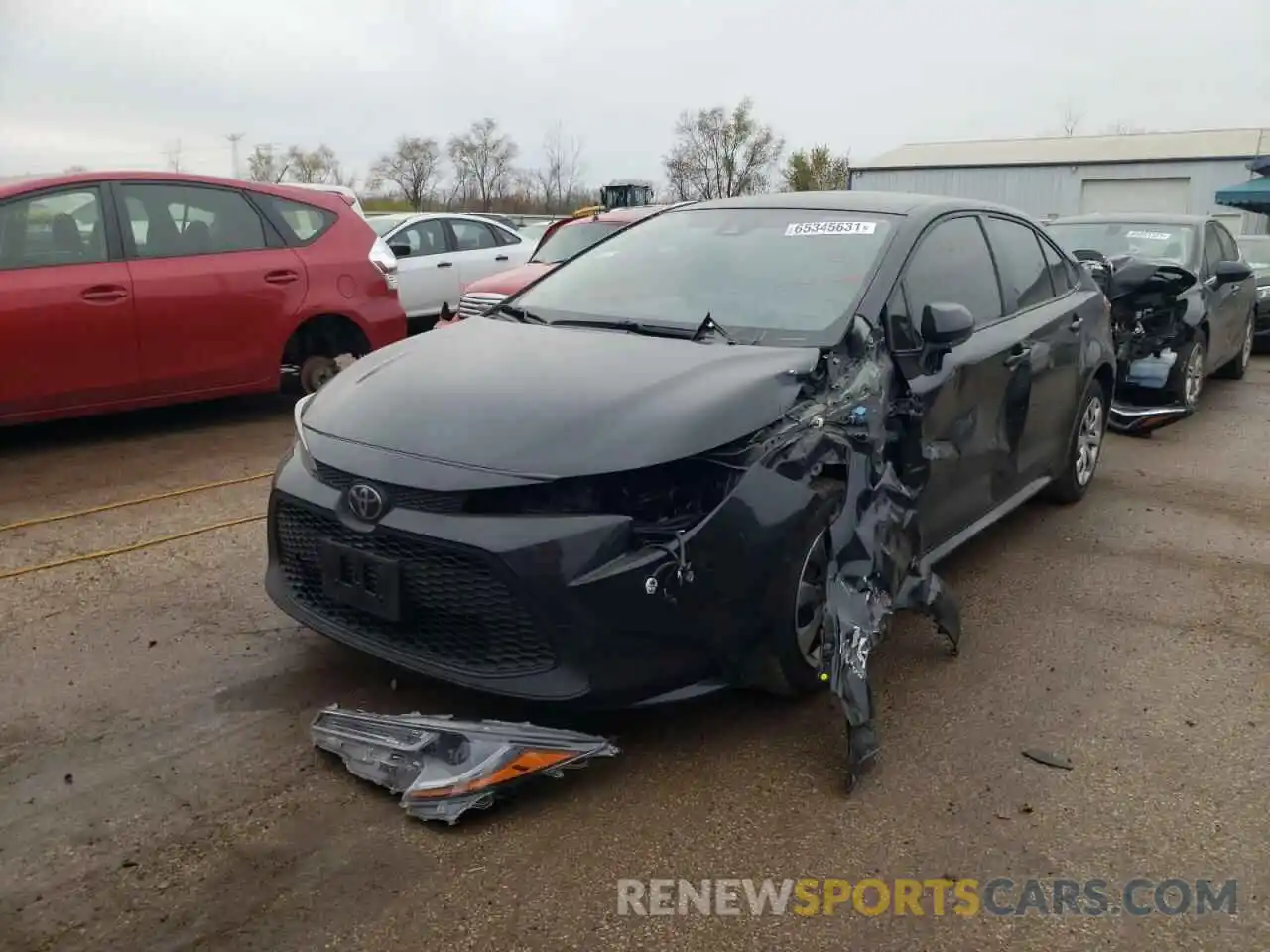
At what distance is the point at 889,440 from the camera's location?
141 inches

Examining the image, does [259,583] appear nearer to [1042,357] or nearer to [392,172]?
[1042,357]

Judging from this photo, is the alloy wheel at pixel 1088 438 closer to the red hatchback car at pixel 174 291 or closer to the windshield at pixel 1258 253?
the red hatchback car at pixel 174 291

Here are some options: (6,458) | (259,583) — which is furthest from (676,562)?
(6,458)

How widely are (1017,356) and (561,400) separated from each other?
2.31 m

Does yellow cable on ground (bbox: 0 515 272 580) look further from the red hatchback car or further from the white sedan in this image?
the white sedan

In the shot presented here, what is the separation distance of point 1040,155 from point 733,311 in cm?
4165

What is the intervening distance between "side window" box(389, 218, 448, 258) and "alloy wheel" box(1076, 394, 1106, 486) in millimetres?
7296

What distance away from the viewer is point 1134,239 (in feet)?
28.7

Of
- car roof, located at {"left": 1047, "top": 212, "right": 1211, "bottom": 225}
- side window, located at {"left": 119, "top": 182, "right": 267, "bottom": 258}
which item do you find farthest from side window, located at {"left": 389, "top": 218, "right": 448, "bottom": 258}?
car roof, located at {"left": 1047, "top": 212, "right": 1211, "bottom": 225}

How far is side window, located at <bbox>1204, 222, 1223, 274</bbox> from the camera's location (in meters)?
8.83

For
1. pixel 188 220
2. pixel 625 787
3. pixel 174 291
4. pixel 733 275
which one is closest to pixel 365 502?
pixel 625 787

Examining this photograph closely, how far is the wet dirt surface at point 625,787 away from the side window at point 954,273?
1200 millimetres

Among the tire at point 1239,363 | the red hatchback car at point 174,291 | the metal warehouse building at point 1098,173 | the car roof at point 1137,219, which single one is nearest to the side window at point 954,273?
the red hatchback car at point 174,291

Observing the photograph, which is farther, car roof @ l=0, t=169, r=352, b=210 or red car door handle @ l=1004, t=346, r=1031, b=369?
car roof @ l=0, t=169, r=352, b=210
